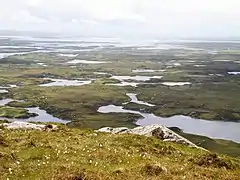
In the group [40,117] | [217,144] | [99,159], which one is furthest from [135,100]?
[99,159]

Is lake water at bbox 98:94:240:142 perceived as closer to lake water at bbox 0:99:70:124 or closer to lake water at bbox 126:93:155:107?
lake water at bbox 126:93:155:107

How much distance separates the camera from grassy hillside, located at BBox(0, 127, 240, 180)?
18.6 m

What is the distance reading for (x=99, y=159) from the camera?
2148cm

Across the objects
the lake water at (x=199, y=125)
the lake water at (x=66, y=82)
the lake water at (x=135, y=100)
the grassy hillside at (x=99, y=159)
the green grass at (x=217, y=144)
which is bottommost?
the lake water at (x=66, y=82)

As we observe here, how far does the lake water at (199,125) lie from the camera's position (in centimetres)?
9738

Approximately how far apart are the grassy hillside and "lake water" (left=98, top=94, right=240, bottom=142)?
70.7 meters

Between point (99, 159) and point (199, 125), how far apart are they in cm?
8896

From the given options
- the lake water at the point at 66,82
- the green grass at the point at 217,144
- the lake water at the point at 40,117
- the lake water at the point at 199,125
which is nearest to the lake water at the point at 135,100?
the lake water at the point at 199,125

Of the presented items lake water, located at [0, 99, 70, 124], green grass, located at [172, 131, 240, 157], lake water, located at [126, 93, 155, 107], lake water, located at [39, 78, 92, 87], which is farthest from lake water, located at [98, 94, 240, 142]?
lake water, located at [39, 78, 92, 87]

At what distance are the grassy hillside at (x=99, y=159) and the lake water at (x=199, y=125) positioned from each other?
7065cm

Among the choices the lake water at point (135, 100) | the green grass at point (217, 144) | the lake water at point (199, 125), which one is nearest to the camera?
the green grass at point (217, 144)

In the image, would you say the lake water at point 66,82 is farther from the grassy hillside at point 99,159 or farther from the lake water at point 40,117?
the grassy hillside at point 99,159

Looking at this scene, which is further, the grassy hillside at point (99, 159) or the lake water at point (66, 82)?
the lake water at point (66, 82)

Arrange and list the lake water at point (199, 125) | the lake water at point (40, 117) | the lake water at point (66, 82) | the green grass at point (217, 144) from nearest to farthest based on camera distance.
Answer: the green grass at point (217, 144) → the lake water at point (199, 125) → the lake water at point (40, 117) → the lake water at point (66, 82)
